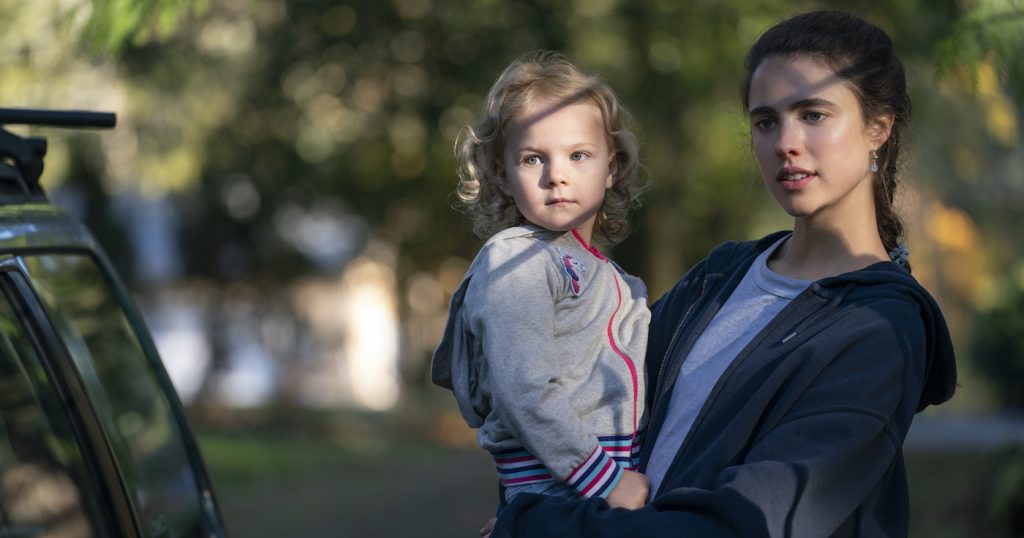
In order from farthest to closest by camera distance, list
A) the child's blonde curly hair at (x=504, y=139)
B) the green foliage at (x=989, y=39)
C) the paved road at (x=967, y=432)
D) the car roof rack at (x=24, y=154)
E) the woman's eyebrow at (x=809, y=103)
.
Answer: the paved road at (x=967, y=432) → the green foliage at (x=989, y=39) → the car roof rack at (x=24, y=154) → the child's blonde curly hair at (x=504, y=139) → the woman's eyebrow at (x=809, y=103)

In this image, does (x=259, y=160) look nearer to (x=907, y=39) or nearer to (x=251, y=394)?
(x=907, y=39)

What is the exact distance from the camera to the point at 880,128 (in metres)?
2.54

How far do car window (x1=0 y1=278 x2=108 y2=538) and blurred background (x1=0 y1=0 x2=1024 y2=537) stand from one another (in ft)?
6.73

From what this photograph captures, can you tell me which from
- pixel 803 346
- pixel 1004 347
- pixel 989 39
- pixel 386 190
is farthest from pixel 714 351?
pixel 1004 347

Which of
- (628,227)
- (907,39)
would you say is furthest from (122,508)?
(907,39)

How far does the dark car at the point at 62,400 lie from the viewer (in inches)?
104

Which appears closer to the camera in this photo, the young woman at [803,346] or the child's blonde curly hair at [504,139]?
the young woman at [803,346]

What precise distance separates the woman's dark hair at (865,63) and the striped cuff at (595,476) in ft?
2.39

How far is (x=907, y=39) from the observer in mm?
8039

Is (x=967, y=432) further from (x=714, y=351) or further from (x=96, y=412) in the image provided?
(x=96, y=412)

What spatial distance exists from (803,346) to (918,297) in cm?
23

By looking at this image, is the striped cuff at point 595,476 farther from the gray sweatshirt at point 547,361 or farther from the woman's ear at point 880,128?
the woman's ear at point 880,128

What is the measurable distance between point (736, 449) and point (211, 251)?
15964mm

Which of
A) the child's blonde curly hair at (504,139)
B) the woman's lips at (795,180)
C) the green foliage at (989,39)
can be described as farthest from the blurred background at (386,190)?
the woman's lips at (795,180)
